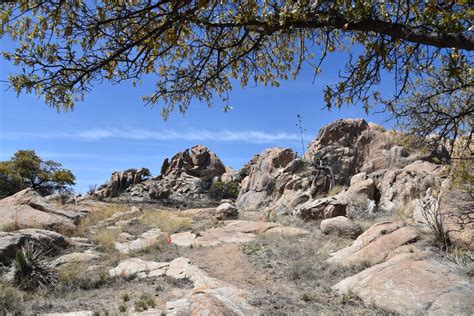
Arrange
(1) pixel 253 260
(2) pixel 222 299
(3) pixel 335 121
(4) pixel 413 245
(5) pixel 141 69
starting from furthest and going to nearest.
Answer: (3) pixel 335 121 → (1) pixel 253 260 → (4) pixel 413 245 → (2) pixel 222 299 → (5) pixel 141 69

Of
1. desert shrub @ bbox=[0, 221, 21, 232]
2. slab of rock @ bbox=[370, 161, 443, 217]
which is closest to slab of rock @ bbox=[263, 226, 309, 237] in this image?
slab of rock @ bbox=[370, 161, 443, 217]

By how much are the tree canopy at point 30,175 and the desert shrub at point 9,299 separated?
30456 mm

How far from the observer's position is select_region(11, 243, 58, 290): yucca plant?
7.75m

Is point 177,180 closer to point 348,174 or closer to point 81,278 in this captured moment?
point 348,174

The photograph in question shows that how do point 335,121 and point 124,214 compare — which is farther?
point 335,121

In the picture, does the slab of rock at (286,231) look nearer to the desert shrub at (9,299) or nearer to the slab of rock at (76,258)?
the slab of rock at (76,258)

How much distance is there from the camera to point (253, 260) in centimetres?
1004

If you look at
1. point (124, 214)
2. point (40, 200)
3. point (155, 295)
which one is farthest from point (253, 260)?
point (124, 214)

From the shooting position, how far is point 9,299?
627 centimetres

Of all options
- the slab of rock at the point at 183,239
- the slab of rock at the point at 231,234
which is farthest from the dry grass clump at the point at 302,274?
the slab of rock at the point at 183,239

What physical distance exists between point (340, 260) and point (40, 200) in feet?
42.8

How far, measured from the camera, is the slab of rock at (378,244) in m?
8.29

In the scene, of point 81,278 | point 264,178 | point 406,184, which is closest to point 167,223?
A: point 81,278

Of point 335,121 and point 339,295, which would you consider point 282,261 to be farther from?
point 335,121
